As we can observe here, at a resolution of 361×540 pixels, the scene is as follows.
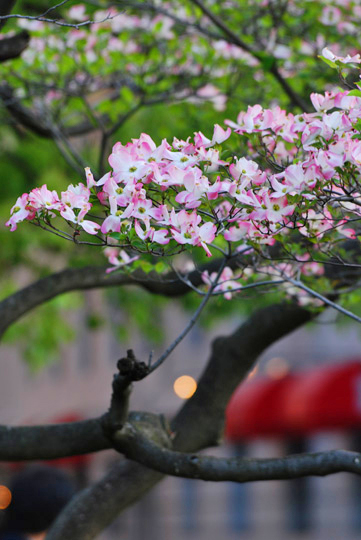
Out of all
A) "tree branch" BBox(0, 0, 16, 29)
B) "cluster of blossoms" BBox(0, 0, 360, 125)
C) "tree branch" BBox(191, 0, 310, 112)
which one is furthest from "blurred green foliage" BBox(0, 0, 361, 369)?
"tree branch" BBox(0, 0, 16, 29)

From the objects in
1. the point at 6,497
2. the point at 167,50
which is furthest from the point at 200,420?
the point at 6,497

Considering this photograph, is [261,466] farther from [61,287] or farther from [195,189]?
[61,287]

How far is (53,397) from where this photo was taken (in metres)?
24.7

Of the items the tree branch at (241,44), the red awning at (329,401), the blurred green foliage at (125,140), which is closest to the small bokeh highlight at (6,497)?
the blurred green foliage at (125,140)

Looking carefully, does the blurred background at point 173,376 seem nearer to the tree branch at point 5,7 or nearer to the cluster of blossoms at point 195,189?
the tree branch at point 5,7

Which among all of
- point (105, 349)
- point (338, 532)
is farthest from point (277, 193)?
point (105, 349)

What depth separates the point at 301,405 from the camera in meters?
18.3

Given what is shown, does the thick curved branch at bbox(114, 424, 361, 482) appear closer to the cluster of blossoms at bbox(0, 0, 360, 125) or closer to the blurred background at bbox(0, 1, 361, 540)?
A: the blurred background at bbox(0, 1, 361, 540)

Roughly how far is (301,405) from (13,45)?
1498 centimetres

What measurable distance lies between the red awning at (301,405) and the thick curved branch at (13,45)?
13383mm

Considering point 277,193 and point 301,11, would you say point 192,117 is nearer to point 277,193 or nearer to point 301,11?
point 301,11

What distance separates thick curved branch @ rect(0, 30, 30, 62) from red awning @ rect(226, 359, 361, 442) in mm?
13383

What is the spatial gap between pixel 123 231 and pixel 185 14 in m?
4.36

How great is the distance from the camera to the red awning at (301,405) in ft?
57.0
